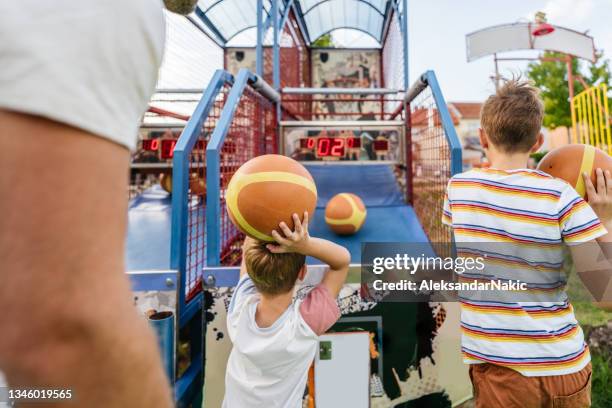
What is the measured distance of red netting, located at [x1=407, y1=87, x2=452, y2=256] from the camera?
2596 mm

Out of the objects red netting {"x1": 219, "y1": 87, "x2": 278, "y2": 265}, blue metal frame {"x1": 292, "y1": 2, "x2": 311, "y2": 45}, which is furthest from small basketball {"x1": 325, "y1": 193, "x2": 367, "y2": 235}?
blue metal frame {"x1": 292, "y1": 2, "x2": 311, "y2": 45}

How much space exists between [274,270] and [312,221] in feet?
6.90

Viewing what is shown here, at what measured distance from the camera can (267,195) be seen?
4.47 ft

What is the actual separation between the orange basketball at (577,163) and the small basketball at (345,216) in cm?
157

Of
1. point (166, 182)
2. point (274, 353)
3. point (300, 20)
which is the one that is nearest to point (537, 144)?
A: point (274, 353)

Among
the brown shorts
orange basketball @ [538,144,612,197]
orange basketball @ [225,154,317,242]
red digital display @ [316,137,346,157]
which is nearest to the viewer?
the brown shorts

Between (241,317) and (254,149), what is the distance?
7.33 ft

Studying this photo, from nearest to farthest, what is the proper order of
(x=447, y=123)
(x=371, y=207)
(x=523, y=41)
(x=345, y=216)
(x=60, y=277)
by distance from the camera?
(x=60, y=277), (x=447, y=123), (x=345, y=216), (x=371, y=207), (x=523, y=41)

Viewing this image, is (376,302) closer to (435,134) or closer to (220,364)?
(220,364)

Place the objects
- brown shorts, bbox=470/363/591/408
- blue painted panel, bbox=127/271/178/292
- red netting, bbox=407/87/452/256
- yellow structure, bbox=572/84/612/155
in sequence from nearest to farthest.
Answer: brown shorts, bbox=470/363/591/408 < blue painted panel, bbox=127/271/178/292 < red netting, bbox=407/87/452/256 < yellow structure, bbox=572/84/612/155

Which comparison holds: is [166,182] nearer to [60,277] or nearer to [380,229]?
[380,229]

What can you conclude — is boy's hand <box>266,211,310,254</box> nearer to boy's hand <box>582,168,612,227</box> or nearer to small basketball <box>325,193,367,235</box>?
boy's hand <box>582,168,612,227</box>

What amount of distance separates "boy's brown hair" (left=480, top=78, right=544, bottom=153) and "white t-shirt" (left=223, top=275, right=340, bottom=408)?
1043 millimetres

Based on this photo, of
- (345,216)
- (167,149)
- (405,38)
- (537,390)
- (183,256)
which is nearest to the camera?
(537,390)
